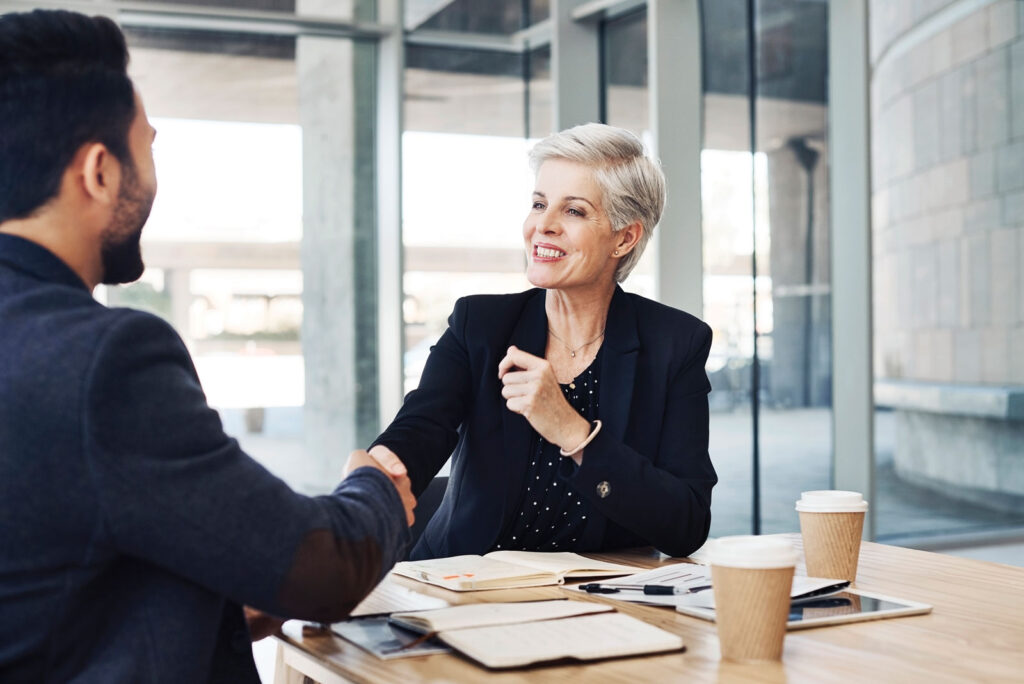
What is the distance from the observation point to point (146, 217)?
45.8 inches

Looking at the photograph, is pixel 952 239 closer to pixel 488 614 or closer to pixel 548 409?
pixel 548 409

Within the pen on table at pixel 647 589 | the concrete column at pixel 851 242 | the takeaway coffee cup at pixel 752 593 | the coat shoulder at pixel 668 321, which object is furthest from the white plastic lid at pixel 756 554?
the concrete column at pixel 851 242

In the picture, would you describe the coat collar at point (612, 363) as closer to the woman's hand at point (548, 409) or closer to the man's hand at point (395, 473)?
the woman's hand at point (548, 409)

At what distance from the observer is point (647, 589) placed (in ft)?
4.85

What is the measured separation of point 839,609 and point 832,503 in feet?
0.73

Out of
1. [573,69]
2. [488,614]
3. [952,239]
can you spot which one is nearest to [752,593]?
→ [488,614]

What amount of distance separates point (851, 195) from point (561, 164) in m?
2.37

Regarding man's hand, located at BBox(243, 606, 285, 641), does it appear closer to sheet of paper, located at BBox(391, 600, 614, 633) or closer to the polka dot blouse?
sheet of paper, located at BBox(391, 600, 614, 633)

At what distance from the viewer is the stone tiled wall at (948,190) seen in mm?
4754

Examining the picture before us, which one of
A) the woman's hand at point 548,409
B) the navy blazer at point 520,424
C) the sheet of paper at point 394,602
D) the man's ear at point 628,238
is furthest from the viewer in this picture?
the man's ear at point 628,238

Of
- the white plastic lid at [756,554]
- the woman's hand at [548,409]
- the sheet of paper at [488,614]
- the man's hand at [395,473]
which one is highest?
the woman's hand at [548,409]

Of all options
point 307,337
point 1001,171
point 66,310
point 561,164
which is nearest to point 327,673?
point 66,310

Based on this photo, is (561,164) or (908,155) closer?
(561,164)

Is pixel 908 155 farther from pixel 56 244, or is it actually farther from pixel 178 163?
pixel 56 244
